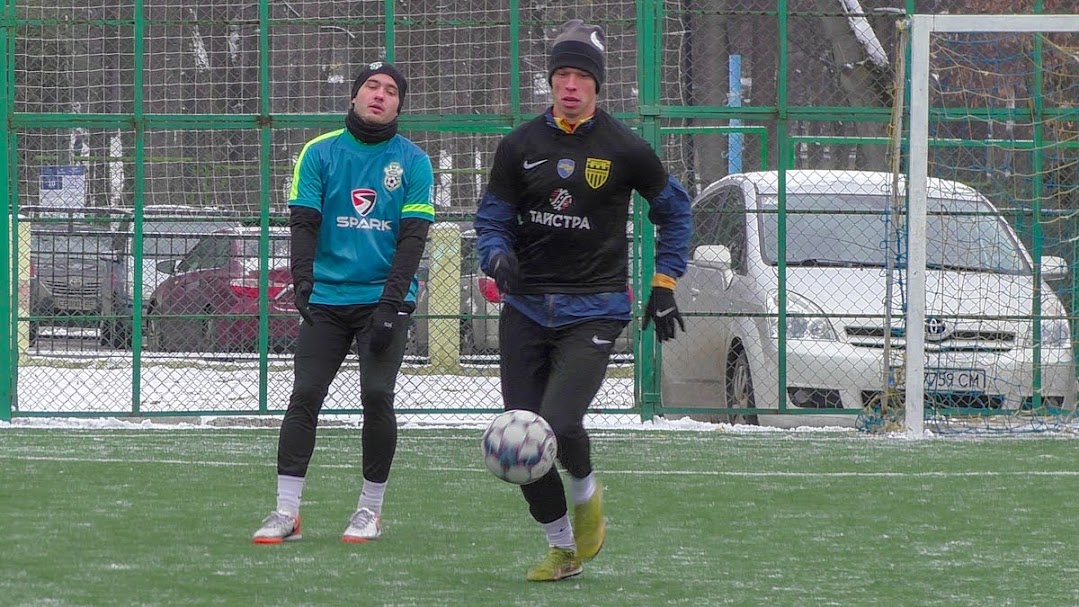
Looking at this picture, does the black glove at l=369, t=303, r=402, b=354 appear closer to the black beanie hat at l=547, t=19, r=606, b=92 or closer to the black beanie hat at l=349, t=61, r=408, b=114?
the black beanie hat at l=349, t=61, r=408, b=114

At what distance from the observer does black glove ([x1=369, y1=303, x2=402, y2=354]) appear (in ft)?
22.5

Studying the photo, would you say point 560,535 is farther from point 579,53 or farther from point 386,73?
point 386,73

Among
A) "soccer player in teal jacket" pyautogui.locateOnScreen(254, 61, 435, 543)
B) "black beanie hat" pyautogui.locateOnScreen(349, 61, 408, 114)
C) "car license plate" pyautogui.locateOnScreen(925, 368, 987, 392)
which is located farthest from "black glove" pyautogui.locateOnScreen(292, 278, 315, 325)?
"car license plate" pyautogui.locateOnScreen(925, 368, 987, 392)

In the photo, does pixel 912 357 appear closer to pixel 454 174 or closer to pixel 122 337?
pixel 454 174

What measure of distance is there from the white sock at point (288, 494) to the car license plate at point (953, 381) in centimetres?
600

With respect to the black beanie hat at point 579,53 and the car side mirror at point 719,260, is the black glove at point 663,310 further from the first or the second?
the car side mirror at point 719,260

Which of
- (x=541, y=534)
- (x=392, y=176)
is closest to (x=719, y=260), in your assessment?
(x=541, y=534)

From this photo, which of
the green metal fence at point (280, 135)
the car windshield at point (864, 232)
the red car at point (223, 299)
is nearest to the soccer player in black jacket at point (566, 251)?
the green metal fence at point (280, 135)

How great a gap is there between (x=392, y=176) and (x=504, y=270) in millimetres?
1247

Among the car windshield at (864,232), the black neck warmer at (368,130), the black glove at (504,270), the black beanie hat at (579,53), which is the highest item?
the black beanie hat at (579,53)

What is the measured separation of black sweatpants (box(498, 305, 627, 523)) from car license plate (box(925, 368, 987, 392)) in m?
6.08

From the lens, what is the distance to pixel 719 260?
40.7ft

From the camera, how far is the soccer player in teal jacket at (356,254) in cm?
696

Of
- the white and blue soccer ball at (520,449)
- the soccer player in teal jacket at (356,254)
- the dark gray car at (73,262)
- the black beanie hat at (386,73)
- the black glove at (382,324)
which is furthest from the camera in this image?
the dark gray car at (73,262)
